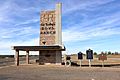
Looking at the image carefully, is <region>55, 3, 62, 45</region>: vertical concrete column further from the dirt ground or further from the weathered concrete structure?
the dirt ground

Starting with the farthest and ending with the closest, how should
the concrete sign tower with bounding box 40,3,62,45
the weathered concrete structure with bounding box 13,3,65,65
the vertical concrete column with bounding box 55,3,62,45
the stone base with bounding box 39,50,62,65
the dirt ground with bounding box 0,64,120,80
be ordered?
the concrete sign tower with bounding box 40,3,62,45
the vertical concrete column with bounding box 55,3,62,45
the weathered concrete structure with bounding box 13,3,65,65
the stone base with bounding box 39,50,62,65
the dirt ground with bounding box 0,64,120,80

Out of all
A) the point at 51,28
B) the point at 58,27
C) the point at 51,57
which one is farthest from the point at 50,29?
the point at 51,57

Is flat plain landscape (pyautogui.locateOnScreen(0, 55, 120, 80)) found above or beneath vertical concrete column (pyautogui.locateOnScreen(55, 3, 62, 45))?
beneath

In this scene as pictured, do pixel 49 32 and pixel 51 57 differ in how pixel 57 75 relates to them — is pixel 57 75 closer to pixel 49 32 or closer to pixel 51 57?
pixel 51 57

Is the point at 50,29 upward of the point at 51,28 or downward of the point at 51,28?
downward

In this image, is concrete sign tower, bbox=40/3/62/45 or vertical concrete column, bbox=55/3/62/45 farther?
concrete sign tower, bbox=40/3/62/45

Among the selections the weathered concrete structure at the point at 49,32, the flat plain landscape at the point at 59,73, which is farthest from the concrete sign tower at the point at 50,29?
the flat plain landscape at the point at 59,73

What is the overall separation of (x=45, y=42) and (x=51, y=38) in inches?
58.9

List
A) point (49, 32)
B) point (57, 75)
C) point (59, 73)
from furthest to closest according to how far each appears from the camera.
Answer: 1. point (49, 32)
2. point (59, 73)
3. point (57, 75)

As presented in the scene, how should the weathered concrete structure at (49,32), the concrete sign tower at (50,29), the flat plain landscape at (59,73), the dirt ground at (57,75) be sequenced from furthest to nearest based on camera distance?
the concrete sign tower at (50,29)
the weathered concrete structure at (49,32)
the flat plain landscape at (59,73)
the dirt ground at (57,75)

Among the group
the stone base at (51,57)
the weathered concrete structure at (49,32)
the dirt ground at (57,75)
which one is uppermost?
the weathered concrete structure at (49,32)

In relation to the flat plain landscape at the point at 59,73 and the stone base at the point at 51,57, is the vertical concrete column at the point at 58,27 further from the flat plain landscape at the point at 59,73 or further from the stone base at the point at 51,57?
the flat plain landscape at the point at 59,73

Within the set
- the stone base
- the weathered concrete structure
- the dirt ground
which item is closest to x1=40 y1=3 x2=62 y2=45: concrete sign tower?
the weathered concrete structure

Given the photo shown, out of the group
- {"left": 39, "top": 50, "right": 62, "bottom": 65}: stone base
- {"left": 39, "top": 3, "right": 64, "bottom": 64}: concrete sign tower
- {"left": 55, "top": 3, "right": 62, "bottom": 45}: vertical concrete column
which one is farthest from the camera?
{"left": 55, "top": 3, "right": 62, "bottom": 45}: vertical concrete column
